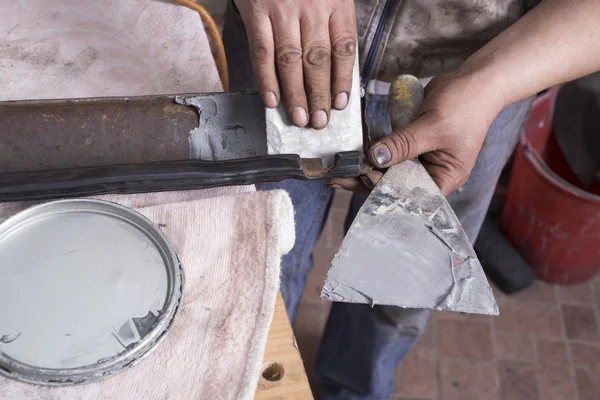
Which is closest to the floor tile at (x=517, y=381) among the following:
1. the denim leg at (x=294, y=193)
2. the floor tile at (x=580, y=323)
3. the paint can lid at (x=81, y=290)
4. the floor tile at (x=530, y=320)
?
the floor tile at (x=530, y=320)

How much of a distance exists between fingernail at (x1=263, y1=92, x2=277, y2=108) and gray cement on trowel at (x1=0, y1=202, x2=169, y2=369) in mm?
304

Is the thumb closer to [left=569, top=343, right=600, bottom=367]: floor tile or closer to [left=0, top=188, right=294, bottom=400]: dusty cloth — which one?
[left=0, top=188, right=294, bottom=400]: dusty cloth

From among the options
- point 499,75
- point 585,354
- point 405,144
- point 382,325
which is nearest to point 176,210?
point 405,144

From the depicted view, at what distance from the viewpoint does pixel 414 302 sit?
0.82m

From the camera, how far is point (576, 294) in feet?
7.25

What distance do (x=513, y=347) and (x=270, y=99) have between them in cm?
159

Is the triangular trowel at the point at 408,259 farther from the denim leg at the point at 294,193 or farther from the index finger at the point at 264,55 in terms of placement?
the denim leg at the point at 294,193

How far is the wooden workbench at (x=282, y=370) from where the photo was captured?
0.76 meters

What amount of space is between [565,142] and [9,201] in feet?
5.90

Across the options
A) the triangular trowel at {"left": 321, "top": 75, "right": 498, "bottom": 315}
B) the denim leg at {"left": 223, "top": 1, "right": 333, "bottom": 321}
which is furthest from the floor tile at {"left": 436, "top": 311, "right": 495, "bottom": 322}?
the triangular trowel at {"left": 321, "top": 75, "right": 498, "bottom": 315}

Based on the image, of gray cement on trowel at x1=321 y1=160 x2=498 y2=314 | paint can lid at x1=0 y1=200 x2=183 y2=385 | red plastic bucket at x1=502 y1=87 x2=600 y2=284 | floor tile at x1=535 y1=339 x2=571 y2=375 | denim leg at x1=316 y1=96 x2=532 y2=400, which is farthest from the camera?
floor tile at x1=535 y1=339 x2=571 y2=375

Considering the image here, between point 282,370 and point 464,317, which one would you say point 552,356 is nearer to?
point 464,317

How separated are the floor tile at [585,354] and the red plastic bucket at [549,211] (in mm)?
264

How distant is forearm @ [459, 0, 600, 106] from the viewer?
1.04m
